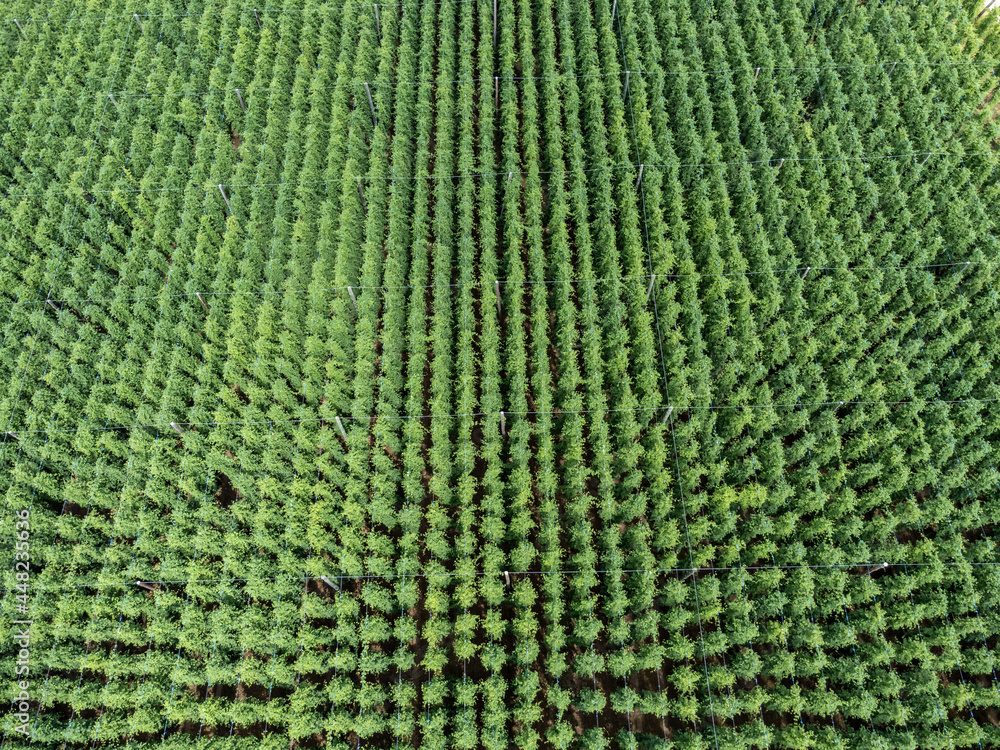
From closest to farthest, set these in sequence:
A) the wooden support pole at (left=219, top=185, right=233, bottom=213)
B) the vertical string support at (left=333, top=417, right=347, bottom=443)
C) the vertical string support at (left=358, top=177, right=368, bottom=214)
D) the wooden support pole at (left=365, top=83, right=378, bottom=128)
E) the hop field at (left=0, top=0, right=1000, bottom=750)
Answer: the hop field at (left=0, top=0, right=1000, bottom=750)
the vertical string support at (left=333, top=417, right=347, bottom=443)
the wooden support pole at (left=219, top=185, right=233, bottom=213)
the vertical string support at (left=358, top=177, right=368, bottom=214)
the wooden support pole at (left=365, top=83, right=378, bottom=128)

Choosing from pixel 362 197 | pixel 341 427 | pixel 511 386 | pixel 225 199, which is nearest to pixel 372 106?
pixel 362 197

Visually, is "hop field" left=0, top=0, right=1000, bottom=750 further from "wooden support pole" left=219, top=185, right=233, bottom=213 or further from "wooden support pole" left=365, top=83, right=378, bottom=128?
"wooden support pole" left=219, top=185, right=233, bottom=213

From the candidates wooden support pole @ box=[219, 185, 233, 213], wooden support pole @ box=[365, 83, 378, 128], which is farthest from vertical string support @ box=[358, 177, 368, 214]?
wooden support pole @ box=[219, 185, 233, 213]

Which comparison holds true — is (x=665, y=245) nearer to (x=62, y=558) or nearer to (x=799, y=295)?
(x=799, y=295)

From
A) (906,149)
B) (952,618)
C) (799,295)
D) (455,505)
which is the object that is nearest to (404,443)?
(455,505)

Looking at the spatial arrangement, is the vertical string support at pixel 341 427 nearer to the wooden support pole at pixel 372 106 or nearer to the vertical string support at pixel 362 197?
the vertical string support at pixel 362 197

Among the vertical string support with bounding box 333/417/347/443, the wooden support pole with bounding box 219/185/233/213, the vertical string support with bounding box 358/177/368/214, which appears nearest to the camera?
the vertical string support with bounding box 333/417/347/443

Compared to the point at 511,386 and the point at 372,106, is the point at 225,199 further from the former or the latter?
the point at 511,386

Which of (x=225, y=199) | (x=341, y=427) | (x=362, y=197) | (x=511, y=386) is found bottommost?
(x=341, y=427)

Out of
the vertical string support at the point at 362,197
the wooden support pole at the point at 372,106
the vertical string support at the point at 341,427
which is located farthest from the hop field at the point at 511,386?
the vertical string support at the point at 341,427
